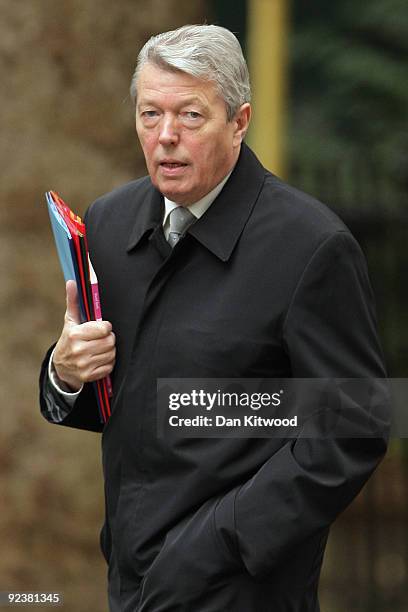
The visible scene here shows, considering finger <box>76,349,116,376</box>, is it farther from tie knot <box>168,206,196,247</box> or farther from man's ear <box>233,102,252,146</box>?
man's ear <box>233,102,252,146</box>

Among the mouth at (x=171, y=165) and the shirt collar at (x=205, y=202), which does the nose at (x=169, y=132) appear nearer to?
the mouth at (x=171, y=165)

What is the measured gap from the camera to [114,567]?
3.14 metres

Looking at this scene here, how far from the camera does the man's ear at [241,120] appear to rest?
9.52 ft

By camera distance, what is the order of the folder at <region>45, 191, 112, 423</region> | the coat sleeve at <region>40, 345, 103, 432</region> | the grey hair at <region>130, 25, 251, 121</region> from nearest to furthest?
the grey hair at <region>130, 25, 251, 121</region>
the folder at <region>45, 191, 112, 423</region>
the coat sleeve at <region>40, 345, 103, 432</region>

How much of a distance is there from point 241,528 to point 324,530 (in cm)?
19

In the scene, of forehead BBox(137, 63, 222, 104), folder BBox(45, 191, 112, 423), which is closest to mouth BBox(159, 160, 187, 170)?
forehead BBox(137, 63, 222, 104)

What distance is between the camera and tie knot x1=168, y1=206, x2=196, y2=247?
3045mm

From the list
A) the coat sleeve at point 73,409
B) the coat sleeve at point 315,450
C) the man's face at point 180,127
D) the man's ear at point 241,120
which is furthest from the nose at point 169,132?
the coat sleeve at point 73,409

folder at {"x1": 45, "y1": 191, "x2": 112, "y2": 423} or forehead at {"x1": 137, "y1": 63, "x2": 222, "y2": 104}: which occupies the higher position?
forehead at {"x1": 137, "y1": 63, "x2": 222, "y2": 104}

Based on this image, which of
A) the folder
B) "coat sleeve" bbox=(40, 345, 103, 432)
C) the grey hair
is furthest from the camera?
"coat sleeve" bbox=(40, 345, 103, 432)

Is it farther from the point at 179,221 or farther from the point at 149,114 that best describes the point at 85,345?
the point at 149,114

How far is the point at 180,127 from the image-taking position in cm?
283

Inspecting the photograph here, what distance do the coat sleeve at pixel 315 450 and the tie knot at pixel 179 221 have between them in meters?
0.33

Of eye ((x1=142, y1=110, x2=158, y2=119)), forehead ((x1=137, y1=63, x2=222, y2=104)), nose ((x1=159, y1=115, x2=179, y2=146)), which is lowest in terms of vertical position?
nose ((x1=159, y1=115, x2=179, y2=146))
